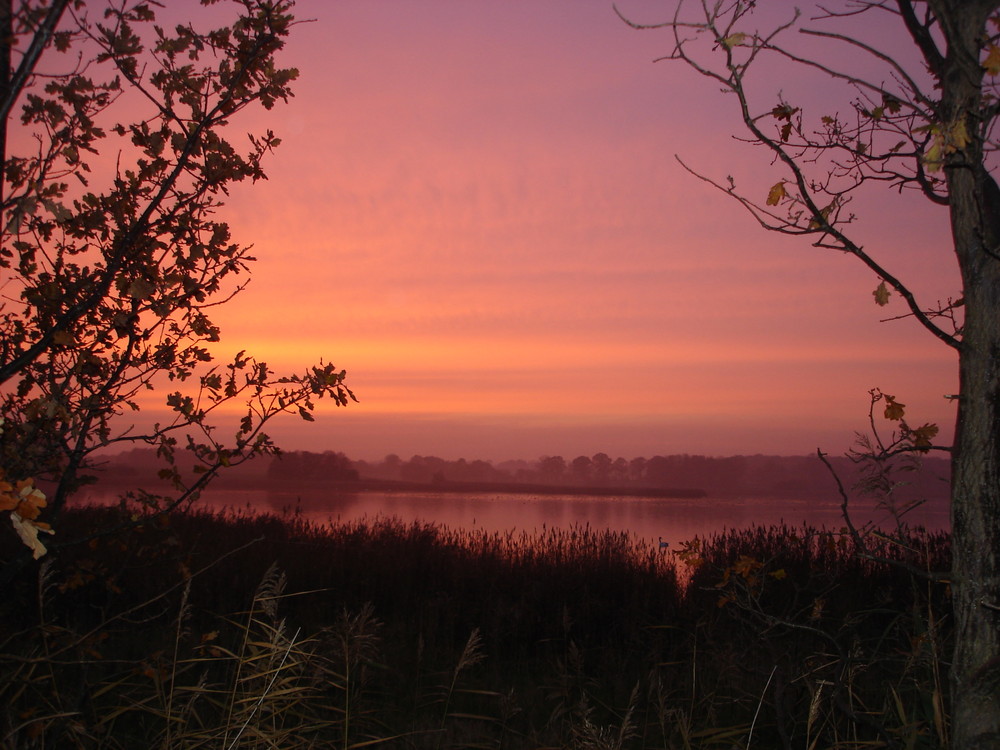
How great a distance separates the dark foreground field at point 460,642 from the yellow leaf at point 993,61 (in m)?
1.70

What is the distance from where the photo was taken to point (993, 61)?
2.32 meters

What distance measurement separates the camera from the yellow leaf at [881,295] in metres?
2.90

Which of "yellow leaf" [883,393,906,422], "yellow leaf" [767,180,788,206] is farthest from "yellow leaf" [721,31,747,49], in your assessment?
"yellow leaf" [883,393,906,422]

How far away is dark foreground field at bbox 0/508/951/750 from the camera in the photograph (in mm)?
3553

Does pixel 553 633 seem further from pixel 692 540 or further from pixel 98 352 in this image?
pixel 98 352

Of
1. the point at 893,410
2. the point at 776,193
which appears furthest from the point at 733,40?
the point at 893,410

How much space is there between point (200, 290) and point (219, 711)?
2.60m

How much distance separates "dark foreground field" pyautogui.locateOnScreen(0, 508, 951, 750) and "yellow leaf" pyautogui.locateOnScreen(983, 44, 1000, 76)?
1.70 metres

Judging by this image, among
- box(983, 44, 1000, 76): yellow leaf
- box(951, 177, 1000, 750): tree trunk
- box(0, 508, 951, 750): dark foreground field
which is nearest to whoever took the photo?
Result: box(983, 44, 1000, 76): yellow leaf

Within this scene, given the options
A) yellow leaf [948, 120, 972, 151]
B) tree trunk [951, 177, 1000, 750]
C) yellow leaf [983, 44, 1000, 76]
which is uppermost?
yellow leaf [983, 44, 1000, 76]

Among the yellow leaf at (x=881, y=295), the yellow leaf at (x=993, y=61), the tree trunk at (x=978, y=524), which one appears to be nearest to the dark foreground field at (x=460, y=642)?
the tree trunk at (x=978, y=524)

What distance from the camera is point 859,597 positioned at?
377 inches

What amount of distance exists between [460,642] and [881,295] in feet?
21.2

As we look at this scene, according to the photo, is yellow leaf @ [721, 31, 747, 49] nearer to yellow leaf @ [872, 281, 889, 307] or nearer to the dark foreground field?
yellow leaf @ [872, 281, 889, 307]
